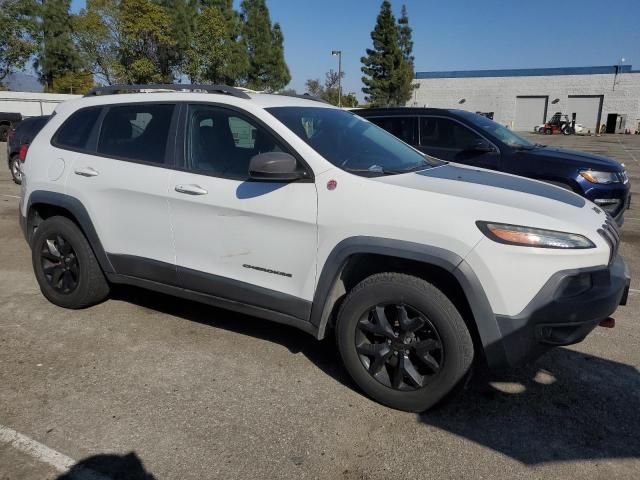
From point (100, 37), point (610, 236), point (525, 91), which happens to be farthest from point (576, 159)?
point (525, 91)

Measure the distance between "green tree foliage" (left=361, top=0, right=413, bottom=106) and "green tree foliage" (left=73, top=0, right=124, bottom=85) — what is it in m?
23.4

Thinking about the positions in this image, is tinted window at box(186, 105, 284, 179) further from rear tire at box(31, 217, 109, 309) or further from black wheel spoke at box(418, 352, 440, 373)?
black wheel spoke at box(418, 352, 440, 373)

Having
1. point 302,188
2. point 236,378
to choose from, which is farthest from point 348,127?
point 236,378

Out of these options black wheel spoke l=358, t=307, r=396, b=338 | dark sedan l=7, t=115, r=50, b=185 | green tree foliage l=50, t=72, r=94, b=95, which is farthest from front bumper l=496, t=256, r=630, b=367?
green tree foliage l=50, t=72, r=94, b=95

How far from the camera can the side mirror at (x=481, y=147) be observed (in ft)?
21.3

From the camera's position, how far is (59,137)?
441 cm

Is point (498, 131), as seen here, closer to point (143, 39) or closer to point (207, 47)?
point (143, 39)

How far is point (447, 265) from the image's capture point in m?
2.75

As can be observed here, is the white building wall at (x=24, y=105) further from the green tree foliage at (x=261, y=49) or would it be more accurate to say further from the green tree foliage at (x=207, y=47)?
the green tree foliage at (x=261, y=49)

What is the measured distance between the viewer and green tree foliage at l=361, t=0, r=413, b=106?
167 feet

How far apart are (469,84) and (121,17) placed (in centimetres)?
4260

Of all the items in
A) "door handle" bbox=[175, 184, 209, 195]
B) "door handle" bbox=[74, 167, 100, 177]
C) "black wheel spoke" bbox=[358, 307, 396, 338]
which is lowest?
"black wheel spoke" bbox=[358, 307, 396, 338]

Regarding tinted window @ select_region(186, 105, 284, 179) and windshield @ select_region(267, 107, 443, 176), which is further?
tinted window @ select_region(186, 105, 284, 179)

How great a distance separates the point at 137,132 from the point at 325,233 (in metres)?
1.85
